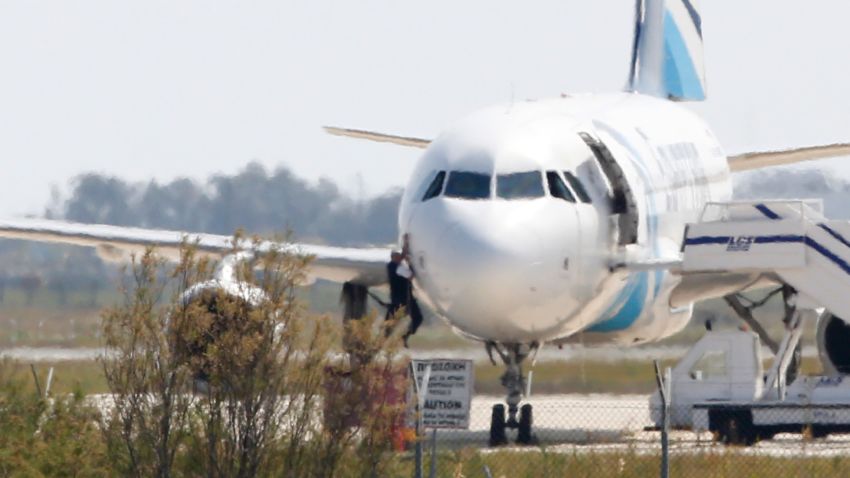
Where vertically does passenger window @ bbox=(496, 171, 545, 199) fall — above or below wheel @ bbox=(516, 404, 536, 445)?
above

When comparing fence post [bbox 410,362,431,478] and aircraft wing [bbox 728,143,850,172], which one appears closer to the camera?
fence post [bbox 410,362,431,478]

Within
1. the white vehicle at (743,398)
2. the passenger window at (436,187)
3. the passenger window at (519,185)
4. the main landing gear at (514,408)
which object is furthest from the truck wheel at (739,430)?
the passenger window at (436,187)

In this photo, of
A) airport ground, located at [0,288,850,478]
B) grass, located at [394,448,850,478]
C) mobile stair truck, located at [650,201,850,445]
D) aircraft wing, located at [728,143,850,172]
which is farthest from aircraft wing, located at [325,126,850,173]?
grass, located at [394,448,850,478]

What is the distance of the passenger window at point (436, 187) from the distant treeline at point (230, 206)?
1766cm

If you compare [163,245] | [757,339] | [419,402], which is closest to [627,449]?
[757,339]

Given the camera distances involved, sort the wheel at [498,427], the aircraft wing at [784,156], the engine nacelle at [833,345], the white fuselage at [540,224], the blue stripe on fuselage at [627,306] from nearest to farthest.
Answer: the white fuselage at [540,224] < the wheel at [498,427] < the blue stripe on fuselage at [627,306] < the engine nacelle at [833,345] < the aircraft wing at [784,156]

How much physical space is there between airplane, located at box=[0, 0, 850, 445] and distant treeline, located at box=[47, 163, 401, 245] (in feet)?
44.8

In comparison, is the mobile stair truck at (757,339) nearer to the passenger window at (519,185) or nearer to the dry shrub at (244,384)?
the passenger window at (519,185)

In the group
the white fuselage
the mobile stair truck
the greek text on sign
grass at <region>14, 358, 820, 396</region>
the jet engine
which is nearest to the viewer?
the jet engine

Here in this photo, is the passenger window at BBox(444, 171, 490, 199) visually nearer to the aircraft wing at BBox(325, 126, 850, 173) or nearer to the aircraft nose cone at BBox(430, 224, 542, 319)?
the aircraft nose cone at BBox(430, 224, 542, 319)

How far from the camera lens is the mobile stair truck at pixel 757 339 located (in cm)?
2233

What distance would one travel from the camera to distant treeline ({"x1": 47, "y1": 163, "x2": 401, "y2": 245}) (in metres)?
40.4

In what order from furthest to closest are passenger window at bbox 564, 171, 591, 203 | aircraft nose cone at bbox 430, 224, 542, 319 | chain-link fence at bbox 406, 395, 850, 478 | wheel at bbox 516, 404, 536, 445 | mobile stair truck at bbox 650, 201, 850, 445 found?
mobile stair truck at bbox 650, 201, 850, 445 < wheel at bbox 516, 404, 536, 445 < passenger window at bbox 564, 171, 591, 203 < aircraft nose cone at bbox 430, 224, 542, 319 < chain-link fence at bbox 406, 395, 850, 478

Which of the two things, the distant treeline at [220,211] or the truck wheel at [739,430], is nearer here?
the truck wheel at [739,430]
